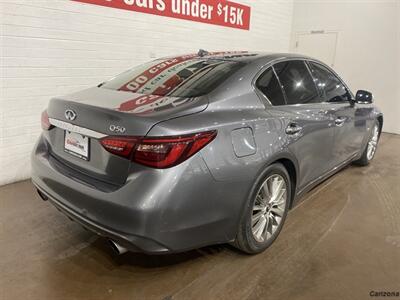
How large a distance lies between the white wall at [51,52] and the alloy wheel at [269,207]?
2639 mm

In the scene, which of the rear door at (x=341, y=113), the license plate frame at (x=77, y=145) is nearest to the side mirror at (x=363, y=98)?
the rear door at (x=341, y=113)

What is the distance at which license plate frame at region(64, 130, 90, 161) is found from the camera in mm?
1846

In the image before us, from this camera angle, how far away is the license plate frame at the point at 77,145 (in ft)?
6.06

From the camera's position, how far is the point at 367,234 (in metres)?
2.68

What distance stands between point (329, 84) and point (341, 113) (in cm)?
29

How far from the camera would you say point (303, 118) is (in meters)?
2.50

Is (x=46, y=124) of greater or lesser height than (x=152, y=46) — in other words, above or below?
below

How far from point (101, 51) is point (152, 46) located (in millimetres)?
841

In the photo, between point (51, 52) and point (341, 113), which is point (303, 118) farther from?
point (51, 52)

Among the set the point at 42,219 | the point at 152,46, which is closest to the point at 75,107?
the point at 42,219

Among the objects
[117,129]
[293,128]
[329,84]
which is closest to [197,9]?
[329,84]

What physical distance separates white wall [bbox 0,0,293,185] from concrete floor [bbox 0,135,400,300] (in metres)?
0.88

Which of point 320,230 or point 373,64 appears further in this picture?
point 373,64

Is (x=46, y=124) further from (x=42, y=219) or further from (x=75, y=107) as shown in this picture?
(x=42, y=219)
